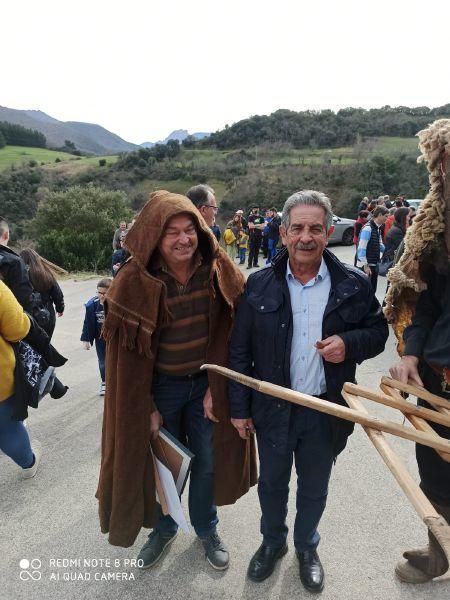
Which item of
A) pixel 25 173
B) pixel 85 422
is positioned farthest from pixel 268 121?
pixel 85 422

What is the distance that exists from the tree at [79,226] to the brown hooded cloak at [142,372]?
52.5 feet

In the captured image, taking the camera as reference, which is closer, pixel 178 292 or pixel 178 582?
pixel 178 292

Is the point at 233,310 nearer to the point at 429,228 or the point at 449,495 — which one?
the point at 429,228

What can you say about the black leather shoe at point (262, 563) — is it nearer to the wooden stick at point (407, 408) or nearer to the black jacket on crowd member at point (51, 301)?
the wooden stick at point (407, 408)

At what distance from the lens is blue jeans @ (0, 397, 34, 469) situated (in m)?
2.85

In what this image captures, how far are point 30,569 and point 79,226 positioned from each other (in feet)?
72.3

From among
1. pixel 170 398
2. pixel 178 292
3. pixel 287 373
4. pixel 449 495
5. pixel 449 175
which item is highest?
pixel 449 175

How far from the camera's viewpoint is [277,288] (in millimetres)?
1929

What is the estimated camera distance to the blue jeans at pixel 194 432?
7.20ft

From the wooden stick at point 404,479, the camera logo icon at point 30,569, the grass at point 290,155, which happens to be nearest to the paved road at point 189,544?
the camera logo icon at point 30,569

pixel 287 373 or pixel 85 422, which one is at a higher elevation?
pixel 287 373

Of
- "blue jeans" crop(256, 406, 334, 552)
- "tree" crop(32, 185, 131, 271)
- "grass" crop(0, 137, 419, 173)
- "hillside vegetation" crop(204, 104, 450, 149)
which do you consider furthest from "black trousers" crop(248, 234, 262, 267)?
"hillside vegetation" crop(204, 104, 450, 149)

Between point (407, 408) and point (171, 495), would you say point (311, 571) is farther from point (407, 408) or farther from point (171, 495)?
point (407, 408)

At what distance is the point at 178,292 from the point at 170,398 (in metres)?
0.60
